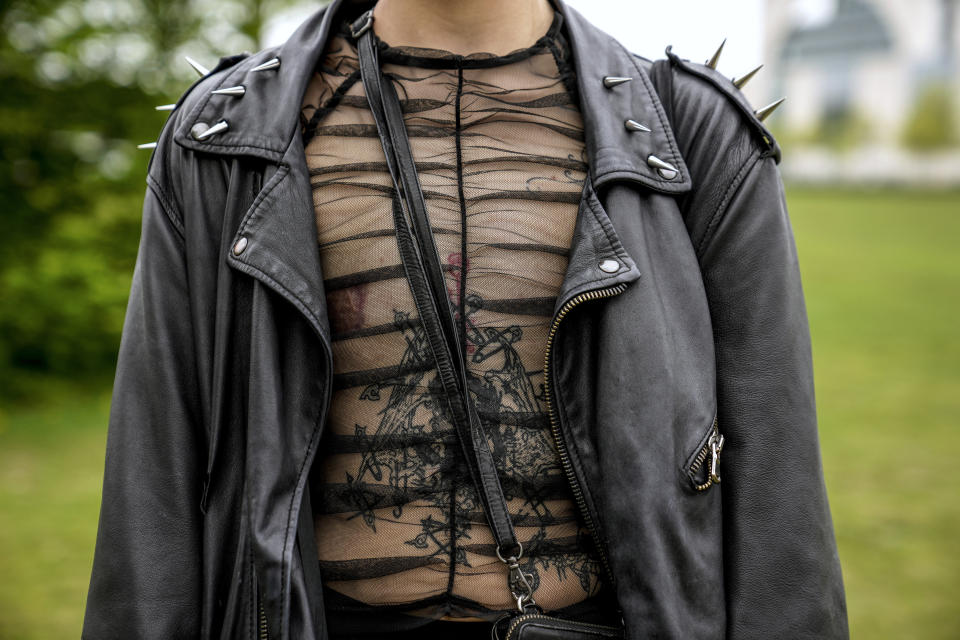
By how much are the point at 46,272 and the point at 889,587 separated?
7282 mm

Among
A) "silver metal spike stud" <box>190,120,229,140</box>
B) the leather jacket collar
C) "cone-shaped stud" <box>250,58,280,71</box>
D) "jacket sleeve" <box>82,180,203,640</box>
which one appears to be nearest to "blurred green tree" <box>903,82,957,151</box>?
the leather jacket collar

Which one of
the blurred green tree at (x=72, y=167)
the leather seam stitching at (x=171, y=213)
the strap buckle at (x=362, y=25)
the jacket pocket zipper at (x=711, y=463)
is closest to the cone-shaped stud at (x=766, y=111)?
the jacket pocket zipper at (x=711, y=463)

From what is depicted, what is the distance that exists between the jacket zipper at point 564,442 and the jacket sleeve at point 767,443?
0.72 ft

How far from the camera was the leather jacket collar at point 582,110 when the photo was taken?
1520 mm

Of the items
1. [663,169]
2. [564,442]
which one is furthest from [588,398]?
[663,169]

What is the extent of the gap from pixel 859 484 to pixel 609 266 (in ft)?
25.0

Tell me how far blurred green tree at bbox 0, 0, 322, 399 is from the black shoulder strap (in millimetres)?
6503

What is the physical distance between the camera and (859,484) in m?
8.01

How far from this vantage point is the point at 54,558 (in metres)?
5.43

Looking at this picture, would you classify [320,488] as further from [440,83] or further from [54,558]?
[54,558]

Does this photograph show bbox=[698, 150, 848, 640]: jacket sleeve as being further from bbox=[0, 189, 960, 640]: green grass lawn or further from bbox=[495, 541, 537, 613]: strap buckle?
bbox=[0, 189, 960, 640]: green grass lawn

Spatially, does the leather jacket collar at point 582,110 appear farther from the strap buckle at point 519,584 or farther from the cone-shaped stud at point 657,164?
the strap buckle at point 519,584

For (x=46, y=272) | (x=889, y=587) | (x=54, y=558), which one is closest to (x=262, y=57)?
(x=54, y=558)

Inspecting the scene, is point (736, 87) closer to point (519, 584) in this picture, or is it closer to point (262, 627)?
point (519, 584)
